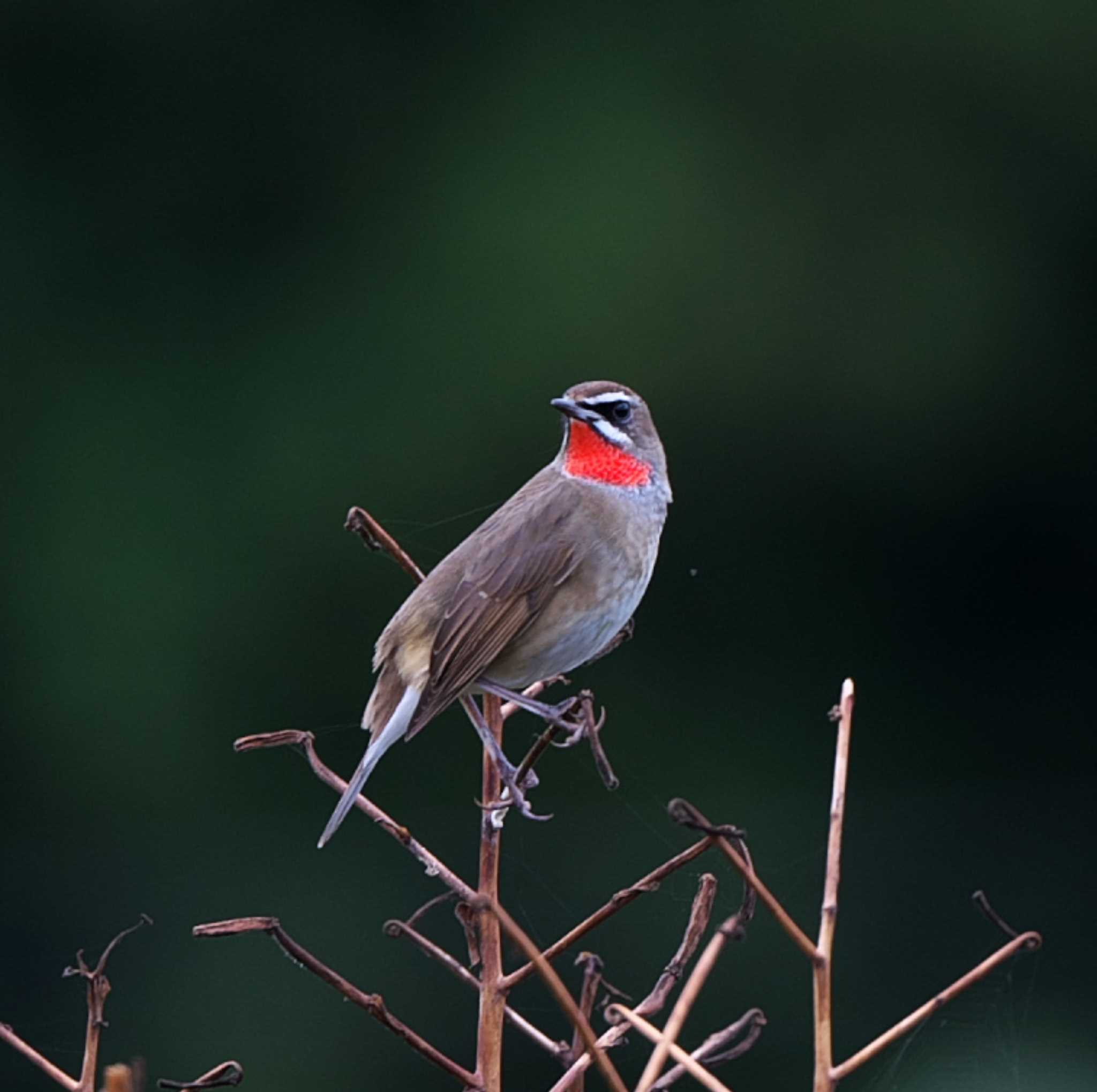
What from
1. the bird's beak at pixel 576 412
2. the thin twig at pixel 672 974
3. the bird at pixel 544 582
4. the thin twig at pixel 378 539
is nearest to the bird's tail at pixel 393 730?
the bird at pixel 544 582

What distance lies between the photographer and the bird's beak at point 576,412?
2561mm

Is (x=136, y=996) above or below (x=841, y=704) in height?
below

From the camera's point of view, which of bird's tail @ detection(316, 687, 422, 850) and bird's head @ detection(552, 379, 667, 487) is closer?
bird's tail @ detection(316, 687, 422, 850)

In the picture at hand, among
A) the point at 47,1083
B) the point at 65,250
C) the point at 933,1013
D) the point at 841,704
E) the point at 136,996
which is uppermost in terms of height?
A: the point at 841,704

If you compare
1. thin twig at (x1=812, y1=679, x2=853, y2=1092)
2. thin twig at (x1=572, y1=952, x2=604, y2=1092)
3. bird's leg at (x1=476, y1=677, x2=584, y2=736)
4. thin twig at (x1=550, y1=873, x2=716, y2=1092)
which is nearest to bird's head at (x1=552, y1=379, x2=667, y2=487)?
bird's leg at (x1=476, y1=677, x2=584, y2=736)

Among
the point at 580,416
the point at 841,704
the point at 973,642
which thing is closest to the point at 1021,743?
the point at 973,642

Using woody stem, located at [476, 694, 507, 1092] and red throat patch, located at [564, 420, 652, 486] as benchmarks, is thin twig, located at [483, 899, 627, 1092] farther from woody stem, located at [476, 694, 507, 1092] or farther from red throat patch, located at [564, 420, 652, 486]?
red throat patch, located at [564, 420, 652, 486]

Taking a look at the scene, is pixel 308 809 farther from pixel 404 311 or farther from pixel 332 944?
pixel 404 311

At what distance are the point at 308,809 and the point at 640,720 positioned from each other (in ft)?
4.21

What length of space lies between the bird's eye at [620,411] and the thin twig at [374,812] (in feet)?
3.43

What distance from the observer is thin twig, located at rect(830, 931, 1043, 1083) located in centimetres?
105

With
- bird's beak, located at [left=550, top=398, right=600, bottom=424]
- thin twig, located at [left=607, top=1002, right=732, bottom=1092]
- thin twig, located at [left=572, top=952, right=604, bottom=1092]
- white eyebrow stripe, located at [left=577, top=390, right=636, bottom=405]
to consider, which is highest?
white eyebrow stripe, located at [left=577, top=390, right=636, bottom=405]

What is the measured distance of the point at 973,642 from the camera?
877 centimetres

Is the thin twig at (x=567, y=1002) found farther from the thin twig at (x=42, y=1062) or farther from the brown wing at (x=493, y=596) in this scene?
the brown wing at (x=493, y=596)
